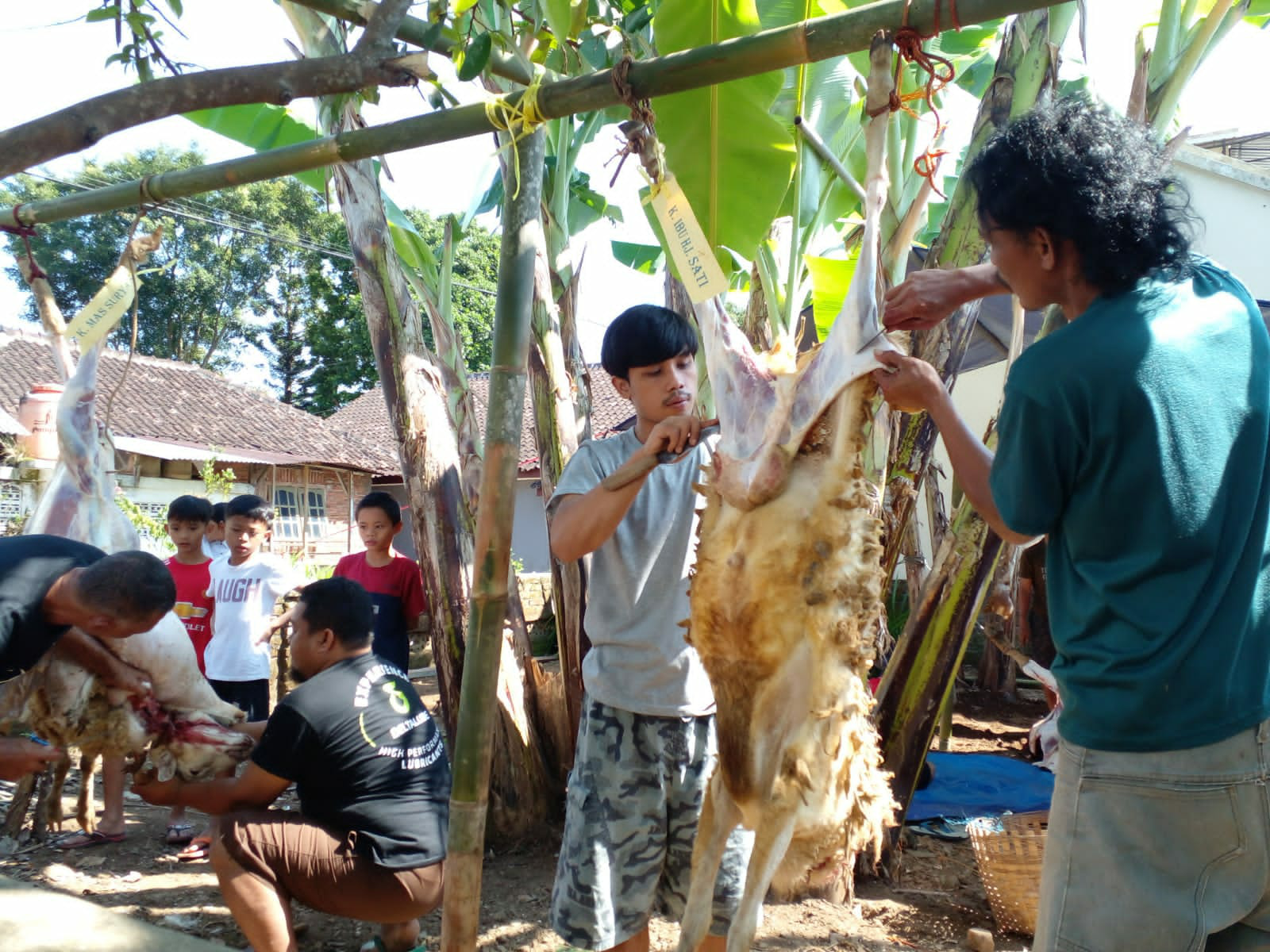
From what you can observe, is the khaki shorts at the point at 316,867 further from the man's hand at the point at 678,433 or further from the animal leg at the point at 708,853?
the man's hand at the point at 678,433

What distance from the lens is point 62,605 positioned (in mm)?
2506

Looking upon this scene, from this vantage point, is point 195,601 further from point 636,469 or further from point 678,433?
point 678,433

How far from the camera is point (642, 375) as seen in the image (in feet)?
7.55

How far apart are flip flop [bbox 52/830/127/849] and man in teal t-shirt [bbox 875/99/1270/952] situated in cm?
433

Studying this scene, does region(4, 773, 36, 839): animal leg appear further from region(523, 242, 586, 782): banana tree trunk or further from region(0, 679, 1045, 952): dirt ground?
region(523, 242, 586, 782): banana tree trunk

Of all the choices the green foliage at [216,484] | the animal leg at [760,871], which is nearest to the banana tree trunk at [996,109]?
the animal leg at [760,871]

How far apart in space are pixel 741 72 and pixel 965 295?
0.60 metres

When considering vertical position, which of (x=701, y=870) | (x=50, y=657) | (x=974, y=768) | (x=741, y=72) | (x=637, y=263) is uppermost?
(x=637, y=263)

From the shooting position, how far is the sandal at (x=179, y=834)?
14.1 ft

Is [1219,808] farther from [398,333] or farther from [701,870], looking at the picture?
[398,333]

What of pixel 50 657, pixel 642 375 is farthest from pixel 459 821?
pixel 50 657

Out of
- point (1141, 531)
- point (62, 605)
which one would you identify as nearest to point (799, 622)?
point (1141, 531)

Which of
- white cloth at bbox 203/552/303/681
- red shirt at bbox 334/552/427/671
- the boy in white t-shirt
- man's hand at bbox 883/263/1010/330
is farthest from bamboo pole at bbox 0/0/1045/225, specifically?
white cloth at bbox 203/552/303/681

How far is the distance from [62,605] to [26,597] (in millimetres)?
88
